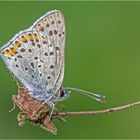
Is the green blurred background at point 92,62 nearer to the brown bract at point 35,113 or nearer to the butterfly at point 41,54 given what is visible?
the butterfly at point 41,54

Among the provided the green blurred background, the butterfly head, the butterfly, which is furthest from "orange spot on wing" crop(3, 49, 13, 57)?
A: the green blurred background

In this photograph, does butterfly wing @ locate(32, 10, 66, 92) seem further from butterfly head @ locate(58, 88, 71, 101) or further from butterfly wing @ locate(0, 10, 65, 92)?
butterfly head @ locate(58, 88, 71, 101)

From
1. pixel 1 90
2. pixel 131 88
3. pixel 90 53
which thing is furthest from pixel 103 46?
pixel 1 90

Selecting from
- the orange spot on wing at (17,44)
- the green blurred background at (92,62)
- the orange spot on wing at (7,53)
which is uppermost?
the orange spot on wing at (17,44)

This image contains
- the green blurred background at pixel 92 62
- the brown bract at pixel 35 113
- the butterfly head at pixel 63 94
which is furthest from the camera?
the green blurred background at pixel 92 62

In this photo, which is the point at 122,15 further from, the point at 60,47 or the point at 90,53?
the point at 60,47

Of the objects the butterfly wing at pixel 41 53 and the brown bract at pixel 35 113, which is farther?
the butterfly wing at pixel 41 53

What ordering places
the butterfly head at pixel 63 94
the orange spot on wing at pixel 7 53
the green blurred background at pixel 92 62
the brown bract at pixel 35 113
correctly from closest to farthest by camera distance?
the brown bract at pixel 35 113 → the butterfly head at pixel 63 94 → the orange spot on wing at pixel 7 53 → the green blurred background at pixel 92 62

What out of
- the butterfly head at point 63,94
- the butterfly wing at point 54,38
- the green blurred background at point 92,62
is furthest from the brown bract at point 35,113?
the green blurred background at point 92,62

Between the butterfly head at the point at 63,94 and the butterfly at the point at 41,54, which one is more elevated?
the butterfly at the point at 41,54
